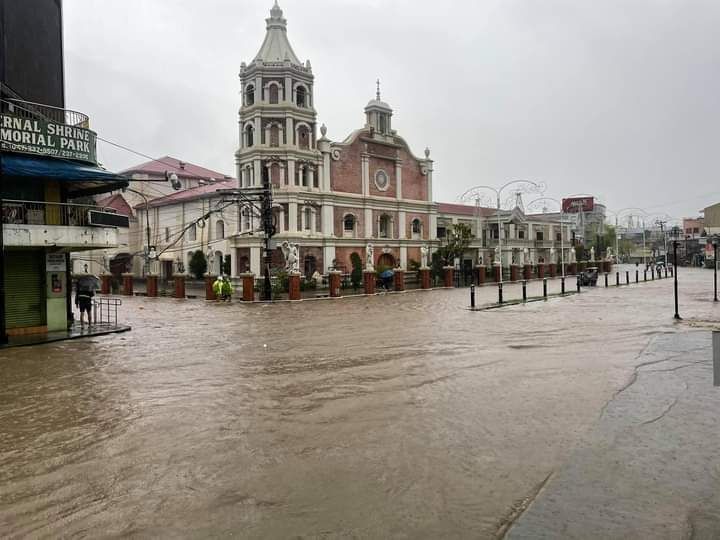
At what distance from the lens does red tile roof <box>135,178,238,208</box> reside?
52956 millimetres

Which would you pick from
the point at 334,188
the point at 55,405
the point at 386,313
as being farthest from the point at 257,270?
the point at 55,405

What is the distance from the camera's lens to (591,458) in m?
6.32

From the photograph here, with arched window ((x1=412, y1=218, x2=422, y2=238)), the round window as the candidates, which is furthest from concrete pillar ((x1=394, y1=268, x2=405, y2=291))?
arched window ((x1=412, y1=218, x2=422, y2=238))

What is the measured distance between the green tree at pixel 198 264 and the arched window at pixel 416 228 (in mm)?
19703

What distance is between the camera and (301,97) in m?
46.6

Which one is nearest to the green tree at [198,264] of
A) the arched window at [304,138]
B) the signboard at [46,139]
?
the arched window at [304,138]

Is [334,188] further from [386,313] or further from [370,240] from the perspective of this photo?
[386,313]

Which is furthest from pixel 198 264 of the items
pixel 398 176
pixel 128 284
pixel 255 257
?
pixel 398 176

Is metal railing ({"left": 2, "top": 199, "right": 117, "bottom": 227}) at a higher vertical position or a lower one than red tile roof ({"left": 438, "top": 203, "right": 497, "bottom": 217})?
lower

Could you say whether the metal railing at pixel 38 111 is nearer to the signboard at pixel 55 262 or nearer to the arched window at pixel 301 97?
the signboard at pixel 55 262

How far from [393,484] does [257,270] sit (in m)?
37.4

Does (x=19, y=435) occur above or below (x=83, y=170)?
below

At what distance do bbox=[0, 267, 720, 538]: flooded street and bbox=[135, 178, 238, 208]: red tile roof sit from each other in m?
38.3

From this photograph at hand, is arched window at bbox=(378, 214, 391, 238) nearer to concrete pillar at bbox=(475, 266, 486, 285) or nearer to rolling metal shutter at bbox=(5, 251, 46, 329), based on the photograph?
concrete pillar at bbox=(475, 266, 486, 285)
